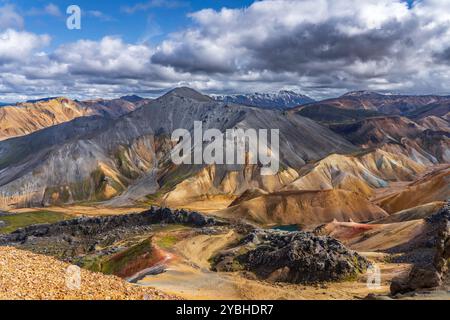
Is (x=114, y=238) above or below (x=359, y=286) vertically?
below

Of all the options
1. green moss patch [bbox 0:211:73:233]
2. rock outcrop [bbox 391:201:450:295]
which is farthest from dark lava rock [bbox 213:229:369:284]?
green moss patch [bbox 0:211:73:233]

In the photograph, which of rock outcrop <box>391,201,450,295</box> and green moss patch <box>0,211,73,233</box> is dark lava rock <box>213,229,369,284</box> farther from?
green moss patch <box>0,211,73,233</box>

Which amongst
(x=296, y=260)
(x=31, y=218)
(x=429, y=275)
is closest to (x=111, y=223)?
(x=296, y=260)

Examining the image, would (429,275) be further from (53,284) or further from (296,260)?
(53,284)

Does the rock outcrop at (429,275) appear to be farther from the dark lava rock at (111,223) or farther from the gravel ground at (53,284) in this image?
the dark lava rock at (111,223)
